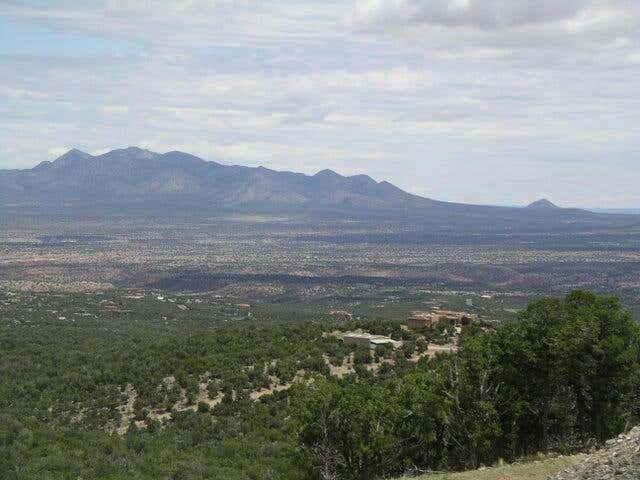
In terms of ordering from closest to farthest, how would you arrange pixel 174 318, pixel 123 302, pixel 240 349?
pixel 240 349 → pixel 174 318 → pixel 123 302

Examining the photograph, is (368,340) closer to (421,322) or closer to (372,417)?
(421,322)

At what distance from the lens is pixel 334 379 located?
33.8 meters

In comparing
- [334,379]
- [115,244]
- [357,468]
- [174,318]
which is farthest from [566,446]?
[115,244]

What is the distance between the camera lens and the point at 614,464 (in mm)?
16156

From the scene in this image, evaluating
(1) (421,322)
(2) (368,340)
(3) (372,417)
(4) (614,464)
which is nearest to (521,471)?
A: (4) (614,464)

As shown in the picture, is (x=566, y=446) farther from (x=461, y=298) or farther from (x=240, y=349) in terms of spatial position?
(x=461, y=298)

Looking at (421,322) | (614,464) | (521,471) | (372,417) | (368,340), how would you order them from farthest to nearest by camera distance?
1. (421,322)
2. (368,340)
3. (372,417)
4. (521,471)
5. (614,464)

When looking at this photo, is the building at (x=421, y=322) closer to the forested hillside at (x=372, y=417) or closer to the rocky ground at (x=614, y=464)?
the forested hillside at (x=372, y=417)

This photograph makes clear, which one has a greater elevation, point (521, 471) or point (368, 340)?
point (521, 471)

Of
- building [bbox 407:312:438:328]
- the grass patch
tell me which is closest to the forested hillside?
the grass patch

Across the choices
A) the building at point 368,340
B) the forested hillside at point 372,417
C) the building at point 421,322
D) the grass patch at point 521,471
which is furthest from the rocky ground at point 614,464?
the building at point 421,322

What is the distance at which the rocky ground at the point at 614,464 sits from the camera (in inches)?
617

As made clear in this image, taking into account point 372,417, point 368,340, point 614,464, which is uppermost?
point 614,464

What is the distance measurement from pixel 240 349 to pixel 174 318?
38.4 meters
